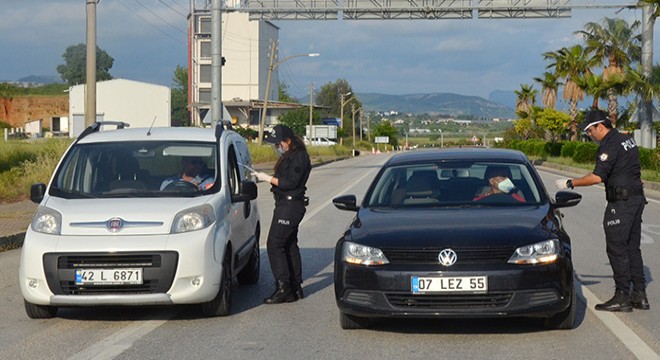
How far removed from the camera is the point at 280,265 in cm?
959

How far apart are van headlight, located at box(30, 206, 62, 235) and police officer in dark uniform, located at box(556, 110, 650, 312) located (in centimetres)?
423

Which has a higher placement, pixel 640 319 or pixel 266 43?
pixel 266 43

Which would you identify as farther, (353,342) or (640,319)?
(640,319)

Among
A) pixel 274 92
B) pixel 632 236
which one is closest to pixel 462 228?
pixel 632 236

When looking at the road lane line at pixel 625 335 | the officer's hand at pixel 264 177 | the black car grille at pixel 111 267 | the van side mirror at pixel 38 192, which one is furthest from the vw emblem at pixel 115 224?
the road lane line at pixel 625 335

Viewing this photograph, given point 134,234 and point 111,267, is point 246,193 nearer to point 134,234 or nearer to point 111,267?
point 134,234

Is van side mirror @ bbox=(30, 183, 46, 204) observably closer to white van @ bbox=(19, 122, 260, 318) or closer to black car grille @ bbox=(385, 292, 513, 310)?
white van @ bbox=(19, 122, 260, 318)

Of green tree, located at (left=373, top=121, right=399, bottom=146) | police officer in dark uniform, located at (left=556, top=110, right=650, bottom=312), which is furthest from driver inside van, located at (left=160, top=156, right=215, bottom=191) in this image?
green tree, located at (left=373, top=121, right=399, bottom=146)

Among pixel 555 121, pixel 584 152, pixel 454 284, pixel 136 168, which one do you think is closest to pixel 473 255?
pixel 454 284

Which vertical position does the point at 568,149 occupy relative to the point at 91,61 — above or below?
below

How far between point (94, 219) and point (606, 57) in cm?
5001

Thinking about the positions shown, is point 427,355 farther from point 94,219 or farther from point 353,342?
point 94,219

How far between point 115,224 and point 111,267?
0.37 metres

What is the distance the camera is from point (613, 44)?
176 feet
